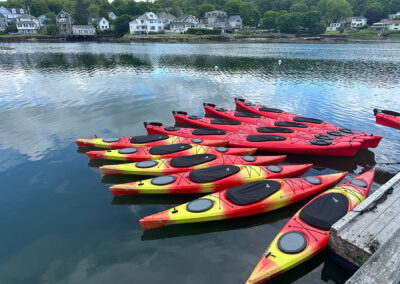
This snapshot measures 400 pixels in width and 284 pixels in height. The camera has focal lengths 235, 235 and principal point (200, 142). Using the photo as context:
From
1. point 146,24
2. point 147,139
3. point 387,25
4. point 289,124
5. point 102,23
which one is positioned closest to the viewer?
point 147,139

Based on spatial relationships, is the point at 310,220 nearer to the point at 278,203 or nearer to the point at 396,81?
Answer: the point at 278,203

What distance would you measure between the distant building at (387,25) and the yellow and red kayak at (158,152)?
13675 centimetres

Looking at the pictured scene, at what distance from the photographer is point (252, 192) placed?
30.5 ft

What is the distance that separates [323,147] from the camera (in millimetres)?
13258

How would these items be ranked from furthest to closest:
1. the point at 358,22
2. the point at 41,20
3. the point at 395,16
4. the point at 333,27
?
1. the point at 333,27
2. the point at 41,20
3. the point at 358,22
4. the point at 395,16

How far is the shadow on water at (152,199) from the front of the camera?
1050 cm

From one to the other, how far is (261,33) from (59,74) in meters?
99.4

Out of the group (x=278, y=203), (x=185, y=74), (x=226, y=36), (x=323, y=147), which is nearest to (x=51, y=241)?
(x=278, y=203)

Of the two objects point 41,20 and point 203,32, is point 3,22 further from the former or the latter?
point 203,32

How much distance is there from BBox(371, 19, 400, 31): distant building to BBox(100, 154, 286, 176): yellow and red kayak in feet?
449

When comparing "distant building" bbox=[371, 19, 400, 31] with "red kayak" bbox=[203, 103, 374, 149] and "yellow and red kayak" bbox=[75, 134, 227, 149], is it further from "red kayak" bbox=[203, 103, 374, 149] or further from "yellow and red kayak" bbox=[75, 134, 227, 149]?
"yellow and red kayak" bbox=[75, 134, 227, 149]

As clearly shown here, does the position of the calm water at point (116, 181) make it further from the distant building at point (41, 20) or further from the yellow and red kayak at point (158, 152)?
the distant building at point (41, 20)

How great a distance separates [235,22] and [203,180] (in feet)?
432

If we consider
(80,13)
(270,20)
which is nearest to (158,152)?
(270,20)
